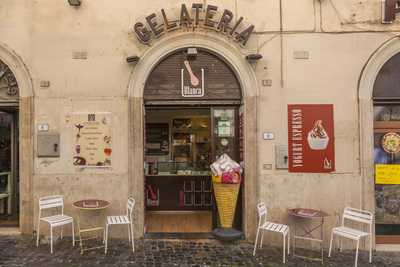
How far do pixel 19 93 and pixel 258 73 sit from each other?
438cm

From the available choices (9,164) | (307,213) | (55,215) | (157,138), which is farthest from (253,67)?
(9,164)

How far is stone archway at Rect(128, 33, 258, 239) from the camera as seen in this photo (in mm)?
5434

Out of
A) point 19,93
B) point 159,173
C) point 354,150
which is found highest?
point 19,93

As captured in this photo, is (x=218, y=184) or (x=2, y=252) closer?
(x=2, y=252)

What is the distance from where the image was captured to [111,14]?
18.1ft

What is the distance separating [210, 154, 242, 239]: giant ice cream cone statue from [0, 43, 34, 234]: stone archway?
3356 millimetres

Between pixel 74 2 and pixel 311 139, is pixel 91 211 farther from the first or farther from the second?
pixel 311 139

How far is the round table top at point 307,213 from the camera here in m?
4.78

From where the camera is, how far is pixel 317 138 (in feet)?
17.6

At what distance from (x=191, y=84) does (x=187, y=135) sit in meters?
3.01

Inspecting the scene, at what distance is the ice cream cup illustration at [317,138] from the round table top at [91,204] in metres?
3.70

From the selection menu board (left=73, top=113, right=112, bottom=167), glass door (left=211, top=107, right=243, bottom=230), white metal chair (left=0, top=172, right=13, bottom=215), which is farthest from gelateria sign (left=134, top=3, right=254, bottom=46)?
white metal chair (left=0, top=172, right=13, bottom=215)

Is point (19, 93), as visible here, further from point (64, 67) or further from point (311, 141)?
point (311, 141)

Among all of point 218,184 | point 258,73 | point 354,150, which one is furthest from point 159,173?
point 354,150
